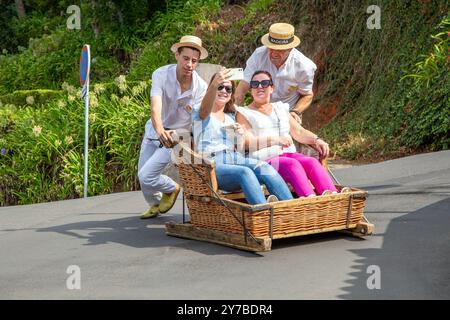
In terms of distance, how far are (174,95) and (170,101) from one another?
0.08 metres

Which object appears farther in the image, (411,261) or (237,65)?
(237,65)

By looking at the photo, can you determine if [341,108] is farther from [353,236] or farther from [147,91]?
[353,236]

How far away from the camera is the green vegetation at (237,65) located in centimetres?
1348

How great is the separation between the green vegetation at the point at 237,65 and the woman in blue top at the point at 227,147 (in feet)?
16.7

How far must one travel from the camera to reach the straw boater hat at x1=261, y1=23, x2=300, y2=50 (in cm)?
869

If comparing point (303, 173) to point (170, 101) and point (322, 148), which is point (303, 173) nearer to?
point (322, 148)

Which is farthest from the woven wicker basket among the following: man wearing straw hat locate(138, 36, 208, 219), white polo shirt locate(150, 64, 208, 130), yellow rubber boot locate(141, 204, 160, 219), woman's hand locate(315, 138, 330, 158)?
yellow rubber boot locate(141, 204, 160, 219)

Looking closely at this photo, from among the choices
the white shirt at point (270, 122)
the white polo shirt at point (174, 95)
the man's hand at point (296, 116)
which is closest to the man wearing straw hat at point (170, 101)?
the white polo shirt at point (174, 95)

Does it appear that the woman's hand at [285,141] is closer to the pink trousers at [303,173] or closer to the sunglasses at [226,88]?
the pink trousers at [303,173]

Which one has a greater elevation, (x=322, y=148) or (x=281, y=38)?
(x=281, y=38)

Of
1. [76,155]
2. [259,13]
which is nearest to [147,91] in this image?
[76,155]

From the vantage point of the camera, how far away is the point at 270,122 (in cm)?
815

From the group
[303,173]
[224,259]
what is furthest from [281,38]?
[224,259]

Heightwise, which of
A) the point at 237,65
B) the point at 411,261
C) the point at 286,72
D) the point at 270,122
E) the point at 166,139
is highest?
the point at 286,72
